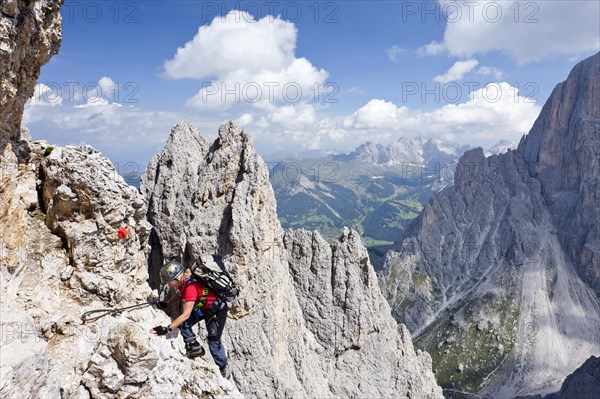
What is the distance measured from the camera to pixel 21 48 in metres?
12.4

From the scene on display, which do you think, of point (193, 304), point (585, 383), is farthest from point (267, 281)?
point (585, 383)

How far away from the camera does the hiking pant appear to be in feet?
45.7

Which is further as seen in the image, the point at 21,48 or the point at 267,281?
the point at 267,281

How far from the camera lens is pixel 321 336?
1799 inches

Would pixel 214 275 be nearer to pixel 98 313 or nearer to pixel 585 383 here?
pixel 98 313

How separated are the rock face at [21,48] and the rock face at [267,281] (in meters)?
20.1

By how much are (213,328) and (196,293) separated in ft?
6.54

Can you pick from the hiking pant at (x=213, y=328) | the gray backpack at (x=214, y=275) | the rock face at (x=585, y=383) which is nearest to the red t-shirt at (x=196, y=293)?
the gray backpack at (x=214, y=275)

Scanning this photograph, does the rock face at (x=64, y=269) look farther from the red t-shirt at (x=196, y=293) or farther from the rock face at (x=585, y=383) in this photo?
the rock face at (x=585, y=383)

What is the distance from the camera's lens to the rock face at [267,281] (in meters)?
31.9

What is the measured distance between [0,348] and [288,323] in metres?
28.7

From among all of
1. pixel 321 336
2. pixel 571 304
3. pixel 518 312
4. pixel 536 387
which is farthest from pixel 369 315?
pixel 571 304

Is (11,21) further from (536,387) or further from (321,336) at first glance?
(536,387)

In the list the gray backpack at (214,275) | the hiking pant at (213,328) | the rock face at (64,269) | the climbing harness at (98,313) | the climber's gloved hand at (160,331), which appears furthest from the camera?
the hiking pant at (213,328)
